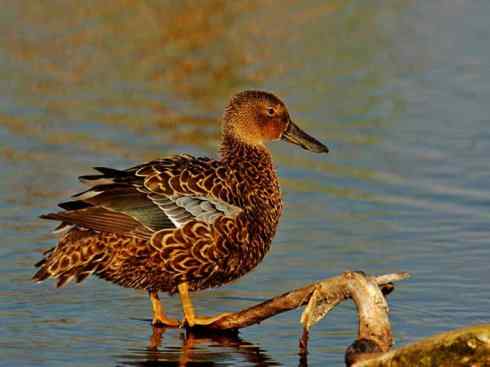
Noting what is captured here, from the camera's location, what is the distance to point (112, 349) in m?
8.23

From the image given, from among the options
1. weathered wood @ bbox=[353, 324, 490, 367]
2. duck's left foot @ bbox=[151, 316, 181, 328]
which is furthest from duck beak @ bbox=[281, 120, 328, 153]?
weathered wood @ bbox=[353, 324, 490, 367]

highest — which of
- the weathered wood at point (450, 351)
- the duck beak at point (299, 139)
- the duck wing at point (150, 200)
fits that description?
the duck beak at point (299, 139)

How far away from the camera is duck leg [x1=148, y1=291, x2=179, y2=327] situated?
29.2ft

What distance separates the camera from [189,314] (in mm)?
8844

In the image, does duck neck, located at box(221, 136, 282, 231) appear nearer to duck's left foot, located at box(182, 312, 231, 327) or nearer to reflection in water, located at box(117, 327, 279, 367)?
duck's left foot, located at box(182, 312, 231, 327)

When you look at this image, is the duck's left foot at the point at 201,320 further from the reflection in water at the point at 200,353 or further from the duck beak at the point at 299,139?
the duck beak at the point at 299,139

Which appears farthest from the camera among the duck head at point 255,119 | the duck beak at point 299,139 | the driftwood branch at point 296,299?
the duck beak at point 299,139

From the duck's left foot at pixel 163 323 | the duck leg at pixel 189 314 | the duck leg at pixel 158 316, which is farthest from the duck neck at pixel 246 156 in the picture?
the duck's left foot at pixel 163 323

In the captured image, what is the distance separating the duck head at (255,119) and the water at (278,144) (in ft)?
3.29

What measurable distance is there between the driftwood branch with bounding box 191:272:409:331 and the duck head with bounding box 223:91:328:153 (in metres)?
1.64

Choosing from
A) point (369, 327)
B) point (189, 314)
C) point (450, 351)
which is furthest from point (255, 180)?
point (450, 351)

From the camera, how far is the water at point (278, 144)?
877 centimetres

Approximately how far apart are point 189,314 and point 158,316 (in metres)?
0.23

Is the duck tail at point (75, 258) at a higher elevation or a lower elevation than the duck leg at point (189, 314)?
higher
